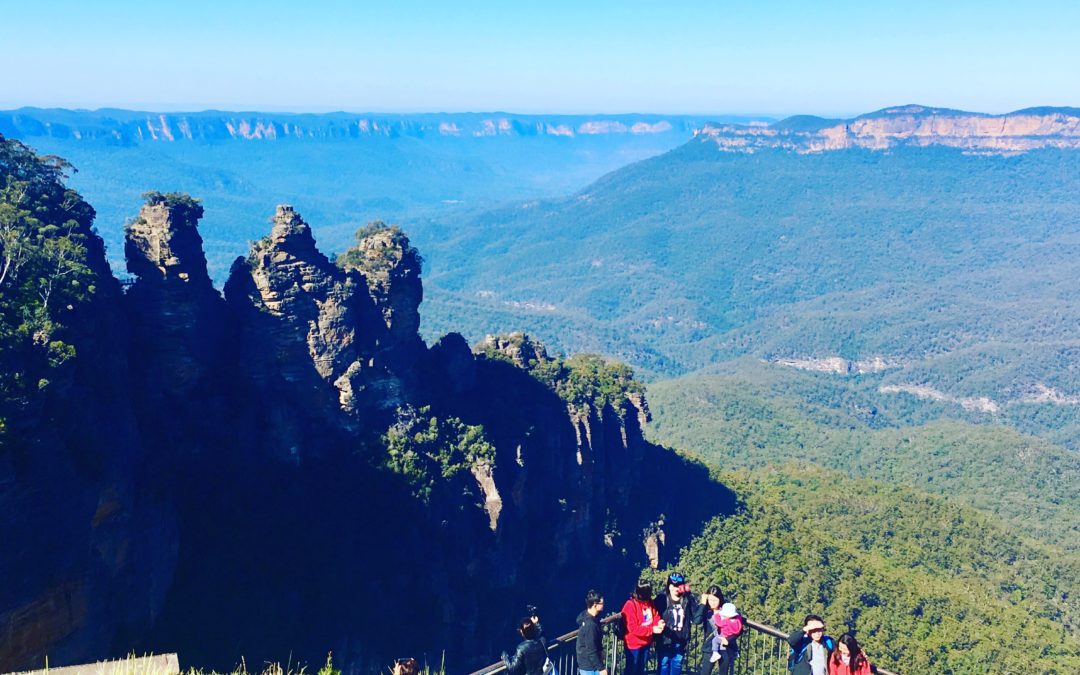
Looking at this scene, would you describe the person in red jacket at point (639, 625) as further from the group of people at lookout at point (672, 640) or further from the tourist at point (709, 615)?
the tourist at point (709, 615)

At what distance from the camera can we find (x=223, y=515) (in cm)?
3531

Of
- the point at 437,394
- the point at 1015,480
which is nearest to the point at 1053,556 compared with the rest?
the point at 1015,480

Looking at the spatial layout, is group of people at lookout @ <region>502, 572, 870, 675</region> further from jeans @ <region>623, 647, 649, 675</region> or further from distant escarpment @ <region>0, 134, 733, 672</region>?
distant escarpment @ <region>0, 134, 733, 672</region>

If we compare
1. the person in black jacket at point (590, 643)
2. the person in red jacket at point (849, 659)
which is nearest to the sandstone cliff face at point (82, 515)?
the person in black jacket at point (590, 643)

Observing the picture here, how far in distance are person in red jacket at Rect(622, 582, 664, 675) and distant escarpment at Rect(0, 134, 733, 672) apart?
16.7m

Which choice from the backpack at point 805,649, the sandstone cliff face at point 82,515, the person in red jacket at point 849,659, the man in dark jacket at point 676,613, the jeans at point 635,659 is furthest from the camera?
the sandstone cliff face at point 82,515

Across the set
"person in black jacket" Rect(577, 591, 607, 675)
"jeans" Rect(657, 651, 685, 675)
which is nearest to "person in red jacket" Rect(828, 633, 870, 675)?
"jeans" Rect(657, 651, 685, 675)

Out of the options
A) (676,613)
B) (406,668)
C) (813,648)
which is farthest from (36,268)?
(813,648)

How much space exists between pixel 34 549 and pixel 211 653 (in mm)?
9538

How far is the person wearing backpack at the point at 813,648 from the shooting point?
16219 millimetres

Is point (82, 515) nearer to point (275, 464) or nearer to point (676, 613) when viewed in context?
point (275, 464)

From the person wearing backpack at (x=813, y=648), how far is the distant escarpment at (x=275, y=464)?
786 inches

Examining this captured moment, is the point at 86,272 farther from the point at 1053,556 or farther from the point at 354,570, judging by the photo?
the point at 1053,556

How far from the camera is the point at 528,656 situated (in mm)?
14953
